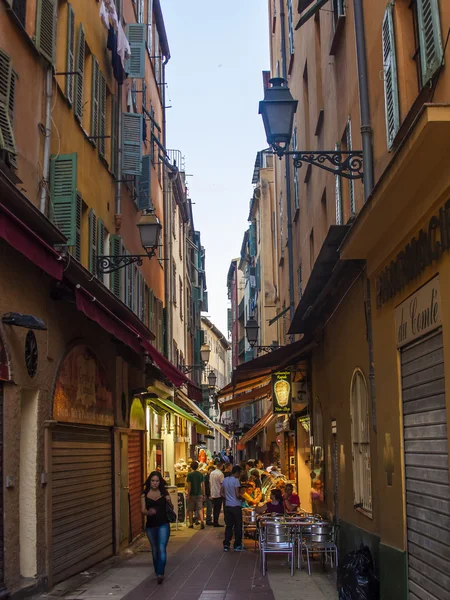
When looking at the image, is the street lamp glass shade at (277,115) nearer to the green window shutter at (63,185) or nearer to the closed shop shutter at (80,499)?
the green window shutter at (63,185)

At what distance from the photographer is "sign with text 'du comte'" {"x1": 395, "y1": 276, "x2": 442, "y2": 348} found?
24.1ft

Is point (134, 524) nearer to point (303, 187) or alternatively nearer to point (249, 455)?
point (303, 187)

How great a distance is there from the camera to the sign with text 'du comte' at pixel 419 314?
290 inches

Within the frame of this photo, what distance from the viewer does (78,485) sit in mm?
13492

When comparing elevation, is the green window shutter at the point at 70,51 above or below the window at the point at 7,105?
above

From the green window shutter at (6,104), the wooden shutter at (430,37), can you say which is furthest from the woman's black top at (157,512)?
the wooden shutter at (430,37)

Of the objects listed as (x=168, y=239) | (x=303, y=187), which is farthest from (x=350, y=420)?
(x=168, y=239)

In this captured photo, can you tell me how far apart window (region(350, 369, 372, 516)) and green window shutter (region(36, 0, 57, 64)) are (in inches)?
255

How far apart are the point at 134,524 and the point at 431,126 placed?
49.7 feet

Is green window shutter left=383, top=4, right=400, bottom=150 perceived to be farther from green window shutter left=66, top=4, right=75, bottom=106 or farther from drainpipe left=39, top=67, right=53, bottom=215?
green window shutter left=66, top=4, right=75, bottom=106

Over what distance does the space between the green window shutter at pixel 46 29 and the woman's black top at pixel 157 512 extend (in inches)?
269

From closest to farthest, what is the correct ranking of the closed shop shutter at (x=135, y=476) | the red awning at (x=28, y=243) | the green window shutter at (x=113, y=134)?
the red awning at (x=28, y=243) < the green window shutter at (x=113, y=134) < the closed shop shutter at (x=135, y=476)

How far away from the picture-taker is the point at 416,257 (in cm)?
788

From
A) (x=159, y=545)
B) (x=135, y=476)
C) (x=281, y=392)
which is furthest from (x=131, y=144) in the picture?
(x=159, y=545)
